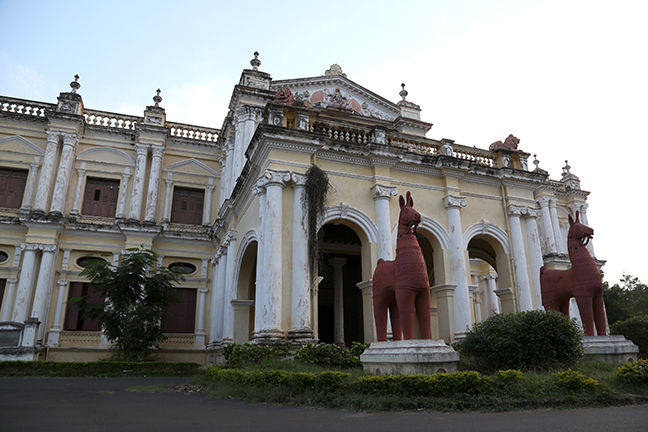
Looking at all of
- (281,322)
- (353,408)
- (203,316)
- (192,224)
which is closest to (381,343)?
(353,408)

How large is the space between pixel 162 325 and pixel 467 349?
48.3 feet

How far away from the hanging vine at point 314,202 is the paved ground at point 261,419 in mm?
4610

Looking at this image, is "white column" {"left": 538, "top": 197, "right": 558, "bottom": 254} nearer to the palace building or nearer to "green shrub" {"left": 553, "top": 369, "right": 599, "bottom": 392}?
the palace building

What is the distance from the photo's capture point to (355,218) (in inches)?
485

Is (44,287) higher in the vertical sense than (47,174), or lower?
lower

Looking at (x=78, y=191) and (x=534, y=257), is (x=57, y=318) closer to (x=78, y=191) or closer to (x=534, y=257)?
(x=78, y=191)

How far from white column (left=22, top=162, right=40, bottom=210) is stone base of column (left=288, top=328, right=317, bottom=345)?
620 inches

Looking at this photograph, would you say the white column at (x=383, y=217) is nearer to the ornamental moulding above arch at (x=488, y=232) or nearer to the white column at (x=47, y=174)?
the ornamental moulding above arch at (x=488, y=232)

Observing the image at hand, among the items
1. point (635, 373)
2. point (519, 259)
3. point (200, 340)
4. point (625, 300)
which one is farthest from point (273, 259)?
point (625, 300)

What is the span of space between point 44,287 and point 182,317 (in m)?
5.67

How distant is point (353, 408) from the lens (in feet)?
19.6

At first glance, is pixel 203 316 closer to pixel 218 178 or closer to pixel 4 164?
pixel 218 178

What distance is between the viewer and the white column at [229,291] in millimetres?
14523

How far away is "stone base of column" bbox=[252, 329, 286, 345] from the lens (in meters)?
9.91
